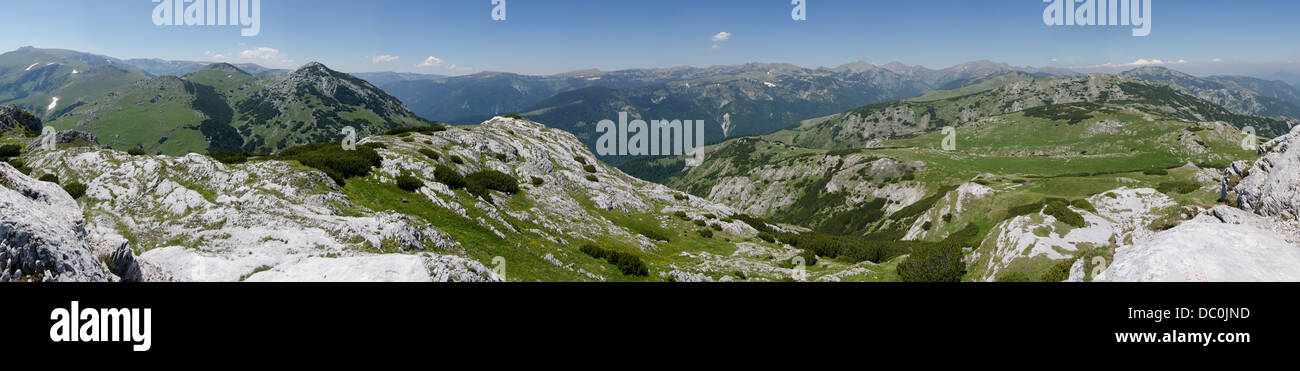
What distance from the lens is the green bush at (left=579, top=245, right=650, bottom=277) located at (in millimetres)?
38938

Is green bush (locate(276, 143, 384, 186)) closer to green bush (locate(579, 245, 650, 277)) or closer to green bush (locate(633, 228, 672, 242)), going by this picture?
green bush (locate(579, 245, 650, 277))

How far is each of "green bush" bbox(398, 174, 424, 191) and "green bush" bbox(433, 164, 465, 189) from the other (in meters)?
4.14

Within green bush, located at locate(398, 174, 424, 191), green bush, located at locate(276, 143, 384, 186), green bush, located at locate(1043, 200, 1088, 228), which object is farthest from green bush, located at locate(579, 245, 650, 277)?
green bush, located at locate(1043, 200, 1088, 228)

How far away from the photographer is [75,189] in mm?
28625

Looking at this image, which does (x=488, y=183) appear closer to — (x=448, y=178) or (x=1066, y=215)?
(x=448, y=178)

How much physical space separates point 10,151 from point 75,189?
15818mm

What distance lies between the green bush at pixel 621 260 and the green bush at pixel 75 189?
1284 inches

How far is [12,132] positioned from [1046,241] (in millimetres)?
100404

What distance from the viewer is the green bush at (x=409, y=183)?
43.3 m

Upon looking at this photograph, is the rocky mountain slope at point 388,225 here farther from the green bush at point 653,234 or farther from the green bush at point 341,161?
the green bush at point 341,161
